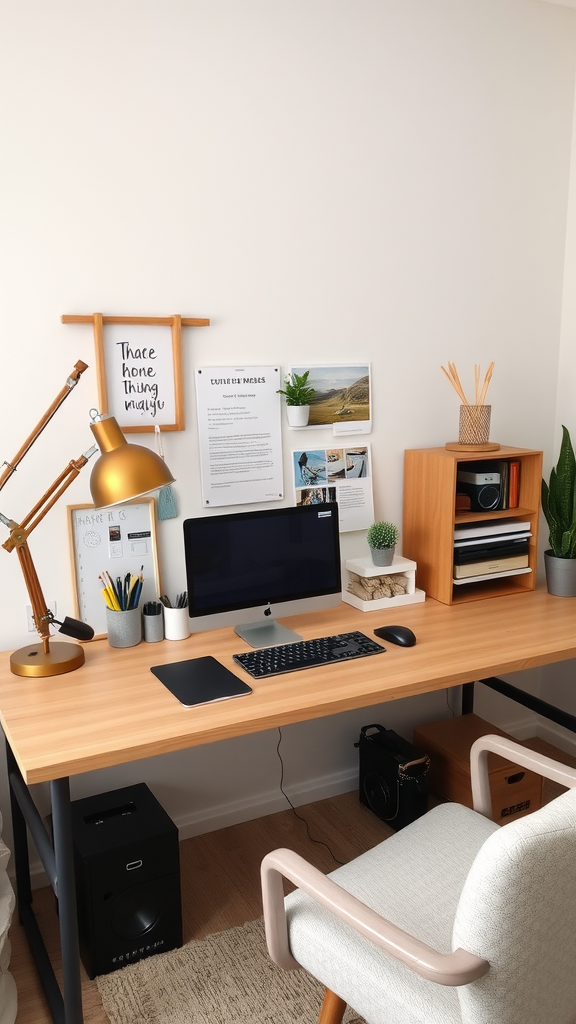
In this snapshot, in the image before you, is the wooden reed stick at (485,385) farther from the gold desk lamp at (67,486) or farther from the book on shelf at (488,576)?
the gold desk lamp at (67,486)

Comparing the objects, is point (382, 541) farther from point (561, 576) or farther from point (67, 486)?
point (67, 486)

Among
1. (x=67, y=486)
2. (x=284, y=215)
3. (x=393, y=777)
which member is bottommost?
(x=393, y=777)

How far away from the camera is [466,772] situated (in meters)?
2.45

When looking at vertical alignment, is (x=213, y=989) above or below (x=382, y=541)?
below

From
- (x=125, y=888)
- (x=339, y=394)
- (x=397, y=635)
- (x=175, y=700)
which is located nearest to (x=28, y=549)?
(x=175, y=700)

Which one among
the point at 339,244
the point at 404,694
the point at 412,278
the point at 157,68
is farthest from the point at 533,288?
the point at 404,694

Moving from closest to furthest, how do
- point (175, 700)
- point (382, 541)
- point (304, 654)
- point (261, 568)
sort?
point (175, 700) < point (304, 654) < point (261, 568) < point (382, 541)

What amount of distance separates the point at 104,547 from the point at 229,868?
1021 mm

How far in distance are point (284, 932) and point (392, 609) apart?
114 centimetres

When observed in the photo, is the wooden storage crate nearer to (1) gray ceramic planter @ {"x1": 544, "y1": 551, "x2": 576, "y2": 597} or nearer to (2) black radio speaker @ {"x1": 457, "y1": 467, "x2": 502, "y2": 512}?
(1) gray ceramic planter @ {"x1": 544, "y1": 551, "x2": 576, "y2": 597}

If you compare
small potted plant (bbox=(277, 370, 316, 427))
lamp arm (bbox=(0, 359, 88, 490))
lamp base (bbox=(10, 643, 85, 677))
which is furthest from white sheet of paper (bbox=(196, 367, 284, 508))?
lamp base (bbox=(10, 643, 85, 677))

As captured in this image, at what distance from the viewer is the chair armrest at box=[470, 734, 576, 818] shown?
1.54 metres

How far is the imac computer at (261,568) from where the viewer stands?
206 centimetres

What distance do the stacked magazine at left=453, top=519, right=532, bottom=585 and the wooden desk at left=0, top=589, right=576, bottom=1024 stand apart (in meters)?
0.12
